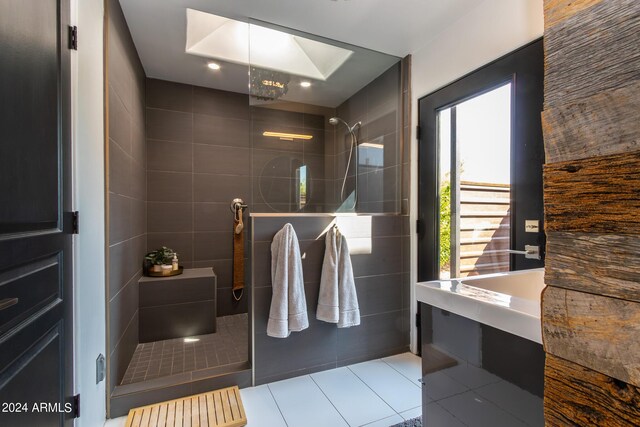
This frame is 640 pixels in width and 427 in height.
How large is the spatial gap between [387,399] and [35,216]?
1.99 meters

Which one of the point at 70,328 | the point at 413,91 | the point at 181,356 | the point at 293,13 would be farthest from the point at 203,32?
the point at 181,356

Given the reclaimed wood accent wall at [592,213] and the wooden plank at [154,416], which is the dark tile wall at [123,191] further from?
the reclaimed wood accent wall at [592,213]

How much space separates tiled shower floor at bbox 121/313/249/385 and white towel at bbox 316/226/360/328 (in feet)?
2.37

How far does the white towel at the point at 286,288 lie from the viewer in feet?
6.31

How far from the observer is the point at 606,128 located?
422 mm

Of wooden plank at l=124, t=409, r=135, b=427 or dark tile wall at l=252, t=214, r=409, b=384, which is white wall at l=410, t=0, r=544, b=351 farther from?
wooden plank at l=124, t=409, r=135, b=427

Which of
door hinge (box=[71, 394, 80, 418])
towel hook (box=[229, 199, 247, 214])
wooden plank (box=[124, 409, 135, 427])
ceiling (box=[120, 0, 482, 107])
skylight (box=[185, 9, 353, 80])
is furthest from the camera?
towel hook (box=[229, 199, 247, 214])

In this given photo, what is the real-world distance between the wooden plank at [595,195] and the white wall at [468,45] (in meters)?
1.57

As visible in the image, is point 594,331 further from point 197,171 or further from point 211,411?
point 197,171

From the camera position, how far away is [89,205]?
1.41 metres

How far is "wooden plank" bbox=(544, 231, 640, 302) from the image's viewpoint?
0.40 m

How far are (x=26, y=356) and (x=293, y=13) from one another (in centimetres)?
224

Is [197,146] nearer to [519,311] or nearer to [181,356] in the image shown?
[181,356]

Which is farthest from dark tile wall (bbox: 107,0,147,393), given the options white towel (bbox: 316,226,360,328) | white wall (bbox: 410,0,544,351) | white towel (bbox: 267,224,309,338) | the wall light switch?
the wall light switch
